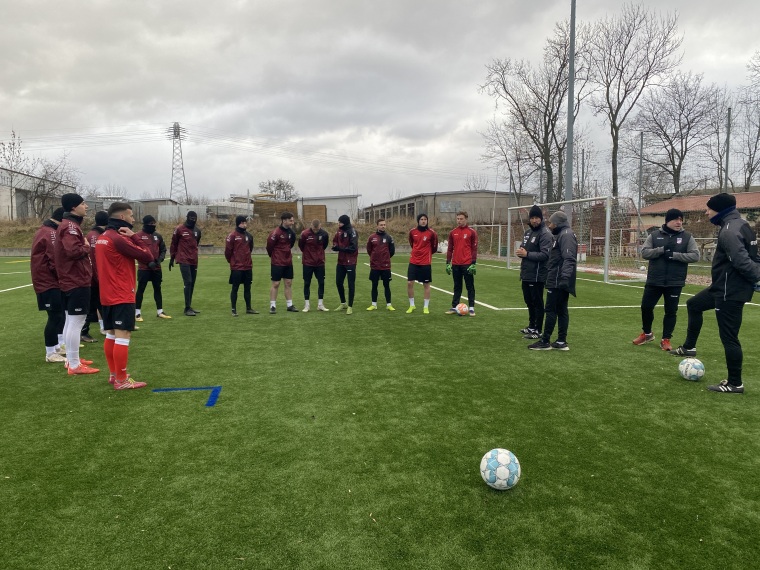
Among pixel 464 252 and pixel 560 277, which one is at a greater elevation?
pixel 464 252

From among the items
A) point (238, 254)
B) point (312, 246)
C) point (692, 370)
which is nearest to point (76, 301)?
point (238, 254)

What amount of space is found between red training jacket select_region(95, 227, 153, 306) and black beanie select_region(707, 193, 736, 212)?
5982 mm

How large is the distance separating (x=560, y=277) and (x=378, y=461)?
419 centimetres

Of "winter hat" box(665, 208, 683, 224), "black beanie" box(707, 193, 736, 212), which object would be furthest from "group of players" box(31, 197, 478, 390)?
"black beanie" box(707, 193, 736, 212)

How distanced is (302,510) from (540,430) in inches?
85.9

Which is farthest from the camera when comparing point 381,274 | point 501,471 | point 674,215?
point 381,274

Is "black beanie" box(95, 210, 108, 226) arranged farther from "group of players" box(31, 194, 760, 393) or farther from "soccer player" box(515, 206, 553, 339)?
"soccer player" box(515, 206, 553, 339)

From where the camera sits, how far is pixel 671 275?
6.70 metres

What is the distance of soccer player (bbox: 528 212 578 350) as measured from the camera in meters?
6.47

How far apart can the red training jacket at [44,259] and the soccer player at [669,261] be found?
26.5 ft

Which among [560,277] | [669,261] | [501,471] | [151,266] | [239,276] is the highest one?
[669,261]

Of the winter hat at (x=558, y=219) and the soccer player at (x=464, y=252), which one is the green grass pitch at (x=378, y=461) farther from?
the soccer player at (x=464, y=252)

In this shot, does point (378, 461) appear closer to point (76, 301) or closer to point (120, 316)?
point (120, 316)

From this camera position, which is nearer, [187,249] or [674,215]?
[674,215]
